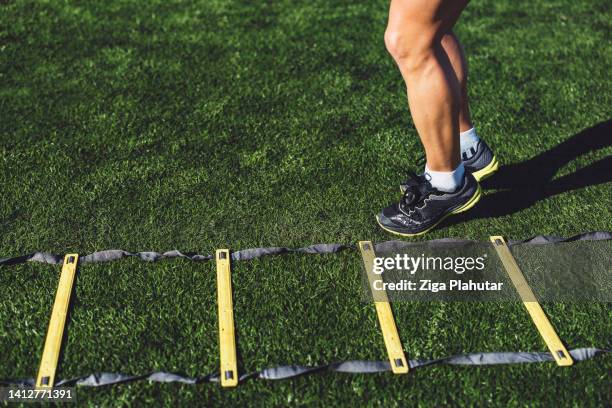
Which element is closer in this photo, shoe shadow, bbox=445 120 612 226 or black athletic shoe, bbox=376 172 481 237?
black athletic shoe, bbox=376 172 481 237

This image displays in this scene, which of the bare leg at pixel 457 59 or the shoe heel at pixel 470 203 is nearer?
the shoe heel at pixel 470 203

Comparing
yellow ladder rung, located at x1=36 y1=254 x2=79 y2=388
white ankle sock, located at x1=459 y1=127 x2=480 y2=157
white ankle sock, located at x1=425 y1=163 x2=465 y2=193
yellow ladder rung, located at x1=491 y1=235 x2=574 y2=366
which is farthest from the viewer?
white ankle sock, located at x1=459 y1=127 x2=480 y2=157

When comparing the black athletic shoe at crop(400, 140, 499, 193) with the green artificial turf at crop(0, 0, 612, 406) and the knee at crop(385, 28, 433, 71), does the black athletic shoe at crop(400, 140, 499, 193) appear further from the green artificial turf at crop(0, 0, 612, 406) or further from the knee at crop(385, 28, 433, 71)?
the knee at crop(385, 28, 433, 71)

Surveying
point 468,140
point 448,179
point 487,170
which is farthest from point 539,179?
point 448,179

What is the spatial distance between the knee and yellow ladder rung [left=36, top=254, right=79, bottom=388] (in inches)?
77.1

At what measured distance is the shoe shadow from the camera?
4121 mm

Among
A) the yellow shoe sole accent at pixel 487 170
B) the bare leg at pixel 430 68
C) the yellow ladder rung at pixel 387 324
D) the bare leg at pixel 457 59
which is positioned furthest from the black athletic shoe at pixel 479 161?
the yellow ladder rung at pixel 387 324

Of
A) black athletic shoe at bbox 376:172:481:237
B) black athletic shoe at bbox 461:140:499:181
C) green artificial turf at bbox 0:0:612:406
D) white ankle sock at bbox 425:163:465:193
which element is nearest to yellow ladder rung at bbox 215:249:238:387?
green artificial turf at bbox 0:0:612:406

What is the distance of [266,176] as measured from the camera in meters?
4.41

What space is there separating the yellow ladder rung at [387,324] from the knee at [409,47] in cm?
100

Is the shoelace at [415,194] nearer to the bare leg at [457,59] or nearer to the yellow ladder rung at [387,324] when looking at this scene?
the yellow ladder rung at [387,324]

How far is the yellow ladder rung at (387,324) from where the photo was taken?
3023mm

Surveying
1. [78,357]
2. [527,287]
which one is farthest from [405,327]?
[78,357]

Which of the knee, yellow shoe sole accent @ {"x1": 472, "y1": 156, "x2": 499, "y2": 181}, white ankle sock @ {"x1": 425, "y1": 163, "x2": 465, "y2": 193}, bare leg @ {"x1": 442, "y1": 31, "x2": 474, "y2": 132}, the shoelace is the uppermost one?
the knee
